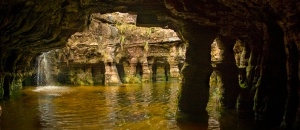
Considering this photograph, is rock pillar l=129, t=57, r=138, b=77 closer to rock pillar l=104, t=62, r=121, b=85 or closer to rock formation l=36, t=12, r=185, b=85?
rock formation l=36, t=12, r=185, b=85

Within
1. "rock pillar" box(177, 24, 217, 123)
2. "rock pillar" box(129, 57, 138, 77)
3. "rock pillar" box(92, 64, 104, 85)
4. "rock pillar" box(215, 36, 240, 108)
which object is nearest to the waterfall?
"rock pillar" box(92, 64, 104, 85)

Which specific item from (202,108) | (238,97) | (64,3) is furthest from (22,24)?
(238,97)

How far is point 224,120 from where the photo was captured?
10117 mm

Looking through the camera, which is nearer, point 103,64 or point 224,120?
point 224,120

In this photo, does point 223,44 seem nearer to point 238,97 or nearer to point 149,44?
point 238,97

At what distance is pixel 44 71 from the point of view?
33.6m

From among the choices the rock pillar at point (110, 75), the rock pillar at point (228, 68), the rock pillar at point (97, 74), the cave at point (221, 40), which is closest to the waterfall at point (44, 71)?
the rock pillar at point (97, 74)

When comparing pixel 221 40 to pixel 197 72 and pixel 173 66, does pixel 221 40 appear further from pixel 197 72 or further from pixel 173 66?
pixel 173 66

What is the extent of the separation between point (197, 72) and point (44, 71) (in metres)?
27.4

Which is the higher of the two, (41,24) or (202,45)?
(41,24)

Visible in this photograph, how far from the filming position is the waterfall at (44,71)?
33338mm

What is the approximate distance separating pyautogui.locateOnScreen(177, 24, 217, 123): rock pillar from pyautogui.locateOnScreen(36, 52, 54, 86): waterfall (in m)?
26.7

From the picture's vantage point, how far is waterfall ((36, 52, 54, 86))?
33.3 m

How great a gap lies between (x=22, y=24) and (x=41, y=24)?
93cm
